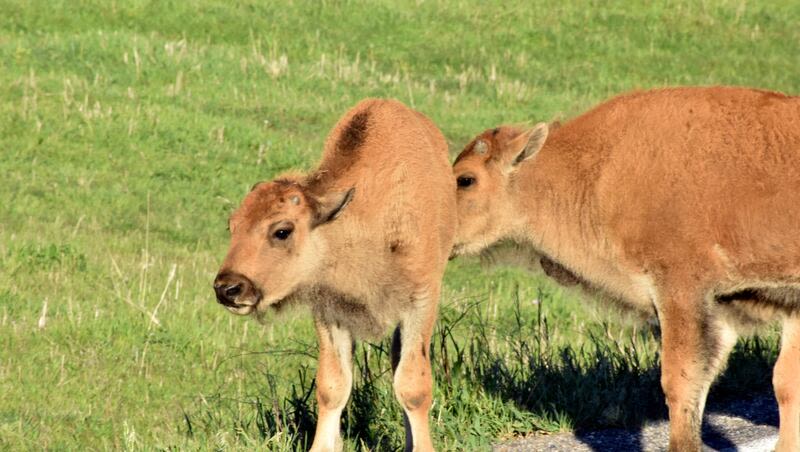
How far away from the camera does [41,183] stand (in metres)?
16.8

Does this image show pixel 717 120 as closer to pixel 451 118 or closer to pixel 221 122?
pixel 221 122

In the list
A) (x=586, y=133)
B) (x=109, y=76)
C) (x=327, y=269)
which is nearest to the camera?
(x=327, y=269)

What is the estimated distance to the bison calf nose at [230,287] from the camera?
266 inches

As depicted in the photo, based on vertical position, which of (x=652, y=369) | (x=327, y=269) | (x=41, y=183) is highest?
(x=327, y=269)

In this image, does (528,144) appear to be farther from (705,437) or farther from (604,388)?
(705,437)

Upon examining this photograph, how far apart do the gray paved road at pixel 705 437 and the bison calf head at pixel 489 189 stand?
60.9 inches

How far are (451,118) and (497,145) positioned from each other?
13131mm

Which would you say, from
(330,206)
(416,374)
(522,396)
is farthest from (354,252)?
(522,396)

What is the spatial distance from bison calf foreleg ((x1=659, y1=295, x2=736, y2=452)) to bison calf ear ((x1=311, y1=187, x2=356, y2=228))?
2.11 metres

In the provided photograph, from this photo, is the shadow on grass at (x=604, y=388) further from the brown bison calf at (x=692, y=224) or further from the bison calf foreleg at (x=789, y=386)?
the brown bison calf at (x=692, y=224)

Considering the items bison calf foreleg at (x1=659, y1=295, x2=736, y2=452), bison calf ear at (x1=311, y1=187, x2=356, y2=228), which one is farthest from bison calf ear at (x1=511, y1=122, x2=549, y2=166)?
bison calf ear at (x1=311, y1=187, x2=356, y2=228)

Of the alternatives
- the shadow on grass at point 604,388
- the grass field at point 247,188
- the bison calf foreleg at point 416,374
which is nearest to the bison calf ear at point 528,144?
the grass field at point 247,188

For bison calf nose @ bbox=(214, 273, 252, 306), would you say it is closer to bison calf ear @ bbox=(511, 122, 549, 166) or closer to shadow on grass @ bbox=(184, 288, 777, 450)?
shadow on grass @ bbox=(184, 288, 777, 450)

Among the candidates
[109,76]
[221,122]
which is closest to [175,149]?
[221,122]
